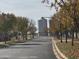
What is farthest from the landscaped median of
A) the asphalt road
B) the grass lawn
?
the asphalt road

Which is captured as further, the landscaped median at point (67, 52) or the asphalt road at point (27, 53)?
the asphalt road at point (27, 53)

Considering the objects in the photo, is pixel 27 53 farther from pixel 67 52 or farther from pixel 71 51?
pixel 67 52

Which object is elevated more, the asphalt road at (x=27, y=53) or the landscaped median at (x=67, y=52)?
the landscaped median at (x=67, y=52)

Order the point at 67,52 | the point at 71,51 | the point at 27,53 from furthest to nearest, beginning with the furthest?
the point at 27,53 → the point at 71,51 → the point at 67,52

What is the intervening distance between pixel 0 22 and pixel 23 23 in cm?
4117

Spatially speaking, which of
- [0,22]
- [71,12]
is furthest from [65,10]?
[0,22]

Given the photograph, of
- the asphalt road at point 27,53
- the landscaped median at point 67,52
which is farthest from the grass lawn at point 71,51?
the asphalt road at point 27,53

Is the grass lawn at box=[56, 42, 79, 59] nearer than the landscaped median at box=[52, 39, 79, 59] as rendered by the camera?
Yes

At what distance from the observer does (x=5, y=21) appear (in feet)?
259

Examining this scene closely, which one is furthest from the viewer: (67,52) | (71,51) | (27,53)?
(27,53)

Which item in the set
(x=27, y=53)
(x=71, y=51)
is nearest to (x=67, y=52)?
(x=71, y=51)

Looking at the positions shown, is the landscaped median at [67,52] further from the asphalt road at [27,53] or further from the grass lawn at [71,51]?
the asphalt road at [27,53]

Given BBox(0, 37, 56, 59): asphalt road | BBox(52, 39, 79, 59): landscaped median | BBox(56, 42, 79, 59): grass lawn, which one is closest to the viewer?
BBox(56, 42, 79, 59): grass lawn

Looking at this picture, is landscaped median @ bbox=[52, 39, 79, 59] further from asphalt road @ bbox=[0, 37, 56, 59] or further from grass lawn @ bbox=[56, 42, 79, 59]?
asphalt road @ bbox=[0, 37, 56, 59]
